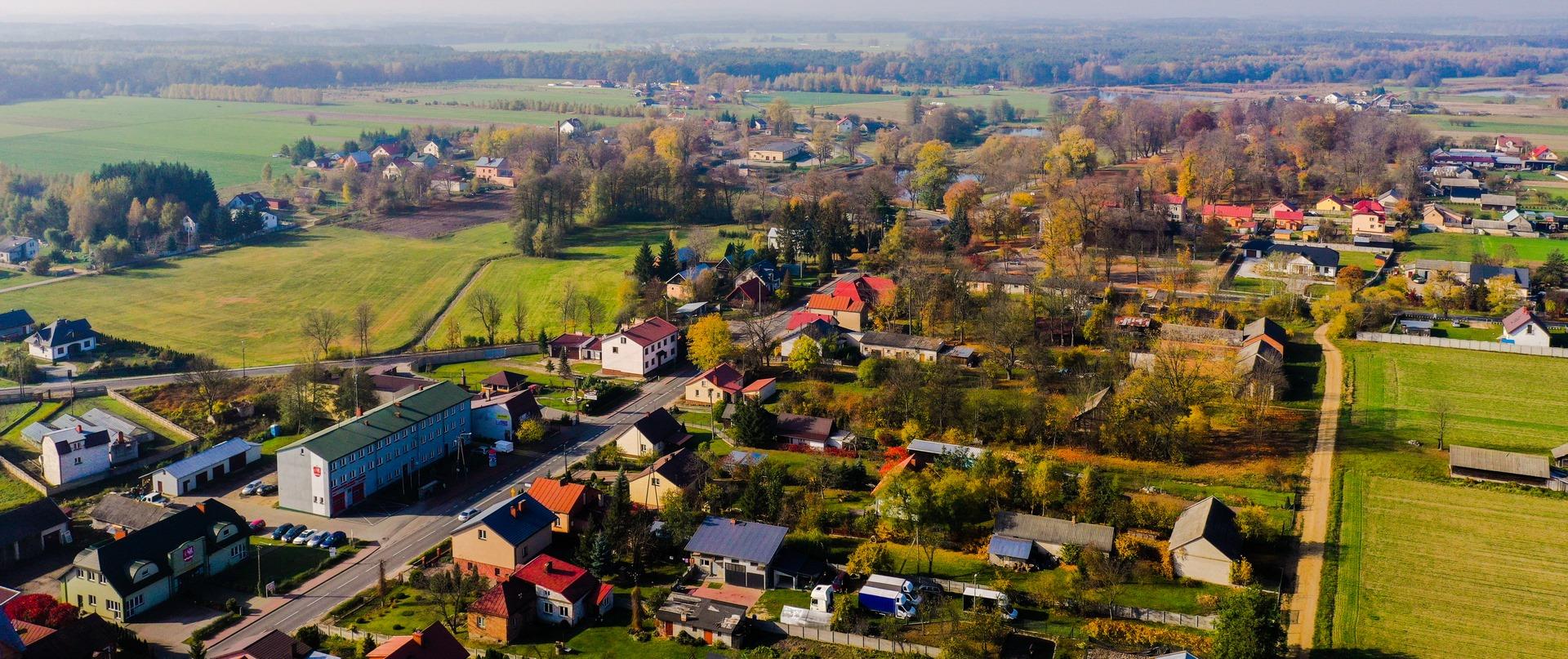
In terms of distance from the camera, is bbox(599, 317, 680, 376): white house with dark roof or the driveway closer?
the driveway

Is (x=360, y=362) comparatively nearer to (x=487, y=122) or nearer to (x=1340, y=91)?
(x=487, y=122)

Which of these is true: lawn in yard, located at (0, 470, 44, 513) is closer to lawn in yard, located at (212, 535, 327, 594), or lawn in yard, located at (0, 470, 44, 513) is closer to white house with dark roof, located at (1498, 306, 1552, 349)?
lawn in yard, located at (212, 535, 327, 594)

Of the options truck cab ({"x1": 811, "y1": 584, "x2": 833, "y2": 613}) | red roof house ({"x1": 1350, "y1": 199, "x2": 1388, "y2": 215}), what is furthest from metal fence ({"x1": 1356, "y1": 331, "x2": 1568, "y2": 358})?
truck cab ({"x1": 811, "y1": 584, "x2": 833, "y2": 613})

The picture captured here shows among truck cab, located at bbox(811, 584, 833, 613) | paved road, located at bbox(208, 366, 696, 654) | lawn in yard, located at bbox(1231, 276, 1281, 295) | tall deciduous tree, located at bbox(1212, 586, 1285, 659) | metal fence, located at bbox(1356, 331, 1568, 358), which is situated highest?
lawn in yard, located at bbox(1231, 276, 1281, 295)

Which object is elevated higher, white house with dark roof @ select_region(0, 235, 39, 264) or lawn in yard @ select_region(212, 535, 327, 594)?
white house with dark roof @ select_region(0, 235, 39, 264)

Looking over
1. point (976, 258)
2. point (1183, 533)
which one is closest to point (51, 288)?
point (976, 258)

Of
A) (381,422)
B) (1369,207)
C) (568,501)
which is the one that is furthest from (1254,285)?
(381,422)

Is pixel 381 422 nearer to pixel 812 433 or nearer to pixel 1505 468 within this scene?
pixel 812 433
